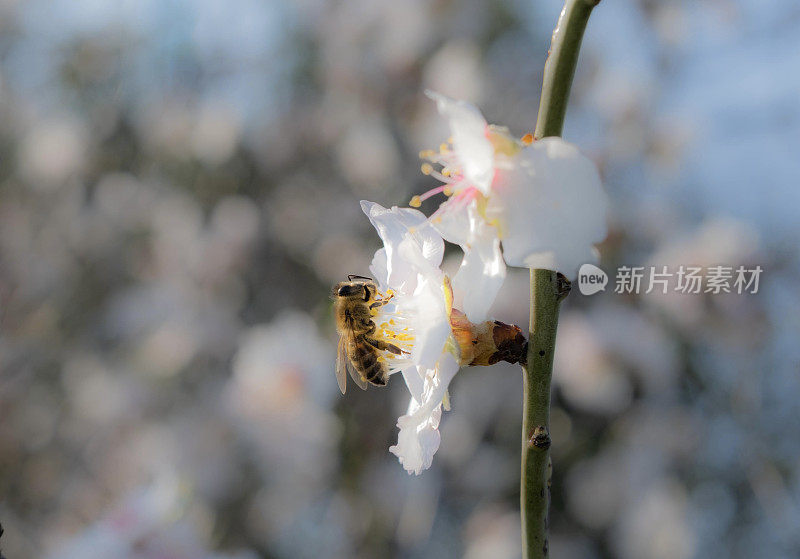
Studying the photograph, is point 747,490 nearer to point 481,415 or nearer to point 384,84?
point 481,415

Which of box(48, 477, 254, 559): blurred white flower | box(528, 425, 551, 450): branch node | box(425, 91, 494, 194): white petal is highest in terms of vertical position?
box(425, 91, 494, 194): white petal

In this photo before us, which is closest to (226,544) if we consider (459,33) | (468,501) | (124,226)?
(468,501)

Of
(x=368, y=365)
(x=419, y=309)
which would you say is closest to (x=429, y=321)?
(x=419, y=309)

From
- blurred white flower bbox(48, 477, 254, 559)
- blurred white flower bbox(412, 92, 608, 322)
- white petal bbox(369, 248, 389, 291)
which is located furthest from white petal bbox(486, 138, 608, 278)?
blurred white flower bbox(48, 477, 254, 559)

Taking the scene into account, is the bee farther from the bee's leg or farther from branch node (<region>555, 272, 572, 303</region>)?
branch node (<region>555, 272, 572, 303</region>)
